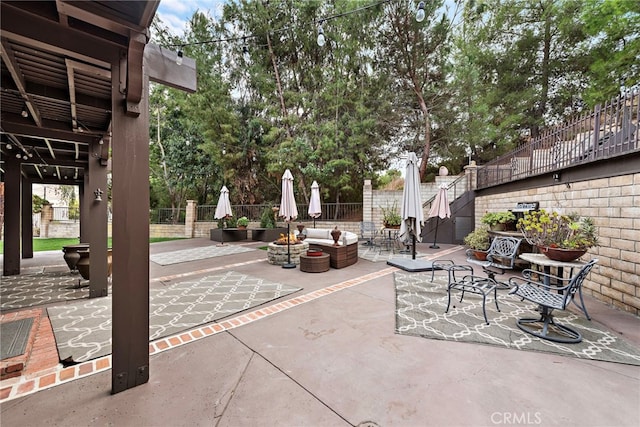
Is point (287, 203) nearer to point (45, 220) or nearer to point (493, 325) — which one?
point (493, 325)

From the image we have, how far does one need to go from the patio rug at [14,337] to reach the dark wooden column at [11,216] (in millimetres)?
3941

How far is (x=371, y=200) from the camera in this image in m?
12.1

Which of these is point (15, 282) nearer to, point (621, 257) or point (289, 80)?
point (621, 257)

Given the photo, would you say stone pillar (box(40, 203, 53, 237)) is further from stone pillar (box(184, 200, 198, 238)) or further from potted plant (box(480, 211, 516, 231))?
potted plant (box(480, 211, 516, 231))

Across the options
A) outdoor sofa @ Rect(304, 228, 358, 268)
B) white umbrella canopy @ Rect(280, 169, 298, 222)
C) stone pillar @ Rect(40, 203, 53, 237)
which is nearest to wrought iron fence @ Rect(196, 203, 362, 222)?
outdoor sofa @ Rect(304, 228, 358, 268)

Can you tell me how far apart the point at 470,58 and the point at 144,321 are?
621 inches

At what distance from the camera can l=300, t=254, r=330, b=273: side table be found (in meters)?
5.72

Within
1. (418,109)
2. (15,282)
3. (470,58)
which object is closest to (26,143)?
(15,282)

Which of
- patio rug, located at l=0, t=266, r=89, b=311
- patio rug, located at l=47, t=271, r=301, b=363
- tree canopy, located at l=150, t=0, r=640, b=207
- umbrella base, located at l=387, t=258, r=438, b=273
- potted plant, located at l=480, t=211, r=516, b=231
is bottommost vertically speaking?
patio rug, located at l=0, t=266, r=89, b=311

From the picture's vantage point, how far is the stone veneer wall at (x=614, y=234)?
335 centimetres

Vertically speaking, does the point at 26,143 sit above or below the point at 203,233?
above

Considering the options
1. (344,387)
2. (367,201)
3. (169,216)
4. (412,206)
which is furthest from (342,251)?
(169,216)

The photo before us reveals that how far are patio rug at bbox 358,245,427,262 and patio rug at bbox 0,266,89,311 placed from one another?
6310mm

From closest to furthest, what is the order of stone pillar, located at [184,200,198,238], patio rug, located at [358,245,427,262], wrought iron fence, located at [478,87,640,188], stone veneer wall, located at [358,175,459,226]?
wrought iron fence, located at [478,87,640,188]
patio rug, located at [358,245,427,262]
stone veneer wall, located at [358,175,459,226]
stone pillar, located at [184,200,198,238]
